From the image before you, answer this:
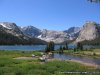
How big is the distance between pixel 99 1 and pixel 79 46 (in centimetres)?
13640

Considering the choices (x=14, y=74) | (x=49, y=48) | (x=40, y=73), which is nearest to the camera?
(x=14, y=74)

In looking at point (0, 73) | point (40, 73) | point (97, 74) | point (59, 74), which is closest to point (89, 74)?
point (97, 74)

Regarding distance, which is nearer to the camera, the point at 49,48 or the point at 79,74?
the point at 79,74

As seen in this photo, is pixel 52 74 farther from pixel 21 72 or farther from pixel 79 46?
pixel 79 46

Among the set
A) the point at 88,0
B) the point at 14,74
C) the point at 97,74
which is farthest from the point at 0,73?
the point at 88,0

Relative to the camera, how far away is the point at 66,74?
134ft

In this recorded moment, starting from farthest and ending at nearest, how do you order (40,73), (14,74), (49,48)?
(49,48) < (40,73) < (14,74)

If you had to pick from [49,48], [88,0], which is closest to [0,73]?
[88,0]

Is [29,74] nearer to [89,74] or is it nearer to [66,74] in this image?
[66,74]

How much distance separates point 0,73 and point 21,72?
295 centimetres

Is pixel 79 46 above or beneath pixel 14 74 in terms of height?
above

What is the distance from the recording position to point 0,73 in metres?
39.2

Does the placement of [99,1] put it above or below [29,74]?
above

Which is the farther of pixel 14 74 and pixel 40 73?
pixel 40 73
